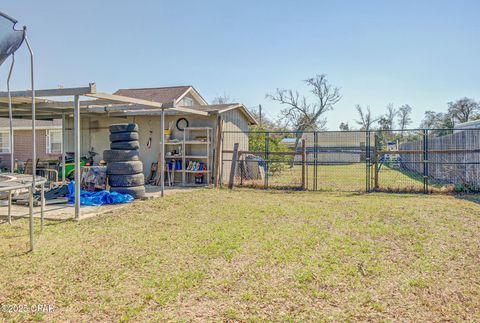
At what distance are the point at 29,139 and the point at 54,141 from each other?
222 centimetres

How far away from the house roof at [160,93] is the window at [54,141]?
157 inches

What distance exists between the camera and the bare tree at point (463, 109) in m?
37.1

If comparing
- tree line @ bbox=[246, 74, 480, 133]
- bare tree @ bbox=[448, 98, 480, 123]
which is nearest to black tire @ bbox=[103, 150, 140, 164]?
tree line @ bbox=[246, 74, 480, 133]

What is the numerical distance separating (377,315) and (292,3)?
10.2 meters

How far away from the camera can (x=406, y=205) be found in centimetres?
776

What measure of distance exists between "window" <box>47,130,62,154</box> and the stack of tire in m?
11.5

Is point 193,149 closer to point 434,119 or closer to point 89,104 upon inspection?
point 89,104

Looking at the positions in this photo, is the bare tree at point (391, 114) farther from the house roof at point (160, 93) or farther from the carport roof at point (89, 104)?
the carport roof at point (89, 104)

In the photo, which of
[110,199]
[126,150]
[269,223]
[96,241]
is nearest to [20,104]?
[126,150]

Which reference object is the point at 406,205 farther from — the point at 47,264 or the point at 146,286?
the point at 47,264

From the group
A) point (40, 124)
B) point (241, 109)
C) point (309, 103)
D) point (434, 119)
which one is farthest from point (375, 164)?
point (434, 119)

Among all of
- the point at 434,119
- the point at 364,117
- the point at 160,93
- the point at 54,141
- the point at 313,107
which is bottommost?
the point at 54,141

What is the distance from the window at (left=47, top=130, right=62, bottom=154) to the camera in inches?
712

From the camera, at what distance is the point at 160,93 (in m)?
17.8
